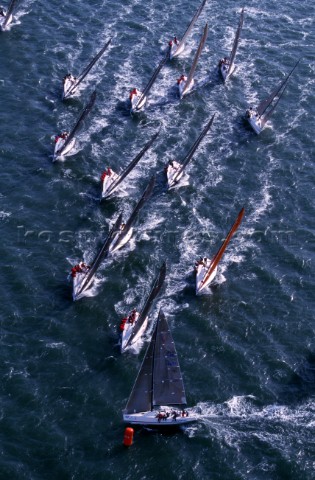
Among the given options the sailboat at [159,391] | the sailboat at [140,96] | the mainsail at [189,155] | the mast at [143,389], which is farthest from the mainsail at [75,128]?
the mast at [143,389]

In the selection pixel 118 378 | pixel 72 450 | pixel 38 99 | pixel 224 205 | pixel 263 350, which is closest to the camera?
pixel 72 450

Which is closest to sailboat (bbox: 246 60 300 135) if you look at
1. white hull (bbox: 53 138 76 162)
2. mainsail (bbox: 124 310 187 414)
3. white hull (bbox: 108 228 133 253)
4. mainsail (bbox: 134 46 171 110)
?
mainsail (bbox: 134 46 171 110)

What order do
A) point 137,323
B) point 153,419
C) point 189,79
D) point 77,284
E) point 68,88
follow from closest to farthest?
point 153,419, point 137,323, point 77,284, point 68,88, point 189,79

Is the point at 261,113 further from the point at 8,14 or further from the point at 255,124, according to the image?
the point at 8,14

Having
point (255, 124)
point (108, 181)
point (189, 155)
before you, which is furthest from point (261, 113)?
point (108, 181)

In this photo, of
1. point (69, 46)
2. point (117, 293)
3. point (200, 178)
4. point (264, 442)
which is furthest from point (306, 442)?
point (69, 46)

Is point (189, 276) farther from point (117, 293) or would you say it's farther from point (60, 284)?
point (60, 284)

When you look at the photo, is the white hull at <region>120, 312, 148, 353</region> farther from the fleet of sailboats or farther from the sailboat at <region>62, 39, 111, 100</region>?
the sailboat at <region>62, 39, 111, 100</region>
